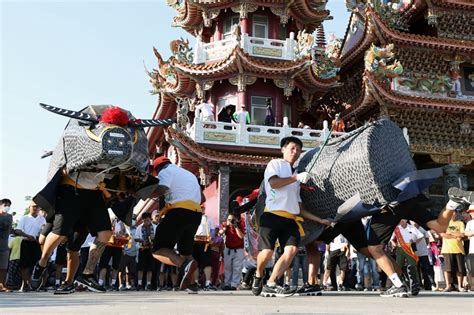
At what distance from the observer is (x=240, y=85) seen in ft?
61.7

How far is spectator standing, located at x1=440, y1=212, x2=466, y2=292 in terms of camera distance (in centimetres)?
1023

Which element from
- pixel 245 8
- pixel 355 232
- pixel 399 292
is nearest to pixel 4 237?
pixel 355 232

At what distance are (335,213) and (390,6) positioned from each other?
16473 millimetres

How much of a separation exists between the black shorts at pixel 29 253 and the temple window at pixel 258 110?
1076cm

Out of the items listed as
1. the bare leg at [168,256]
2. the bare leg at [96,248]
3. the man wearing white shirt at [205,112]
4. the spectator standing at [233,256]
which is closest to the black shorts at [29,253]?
the spectator standing at [233,256]

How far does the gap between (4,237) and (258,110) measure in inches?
456

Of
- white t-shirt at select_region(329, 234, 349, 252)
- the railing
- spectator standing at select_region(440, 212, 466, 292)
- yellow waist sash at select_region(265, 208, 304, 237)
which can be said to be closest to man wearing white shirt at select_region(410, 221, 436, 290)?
spectator standing at select_region(440, 212, 466, 292)

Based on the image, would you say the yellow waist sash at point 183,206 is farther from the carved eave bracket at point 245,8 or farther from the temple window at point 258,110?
the carved eave bracket at point 245,8

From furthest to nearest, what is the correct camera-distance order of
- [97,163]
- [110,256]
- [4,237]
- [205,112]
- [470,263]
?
[205,112]
[110,256]
[470,263]
[4,237]
[97,163]

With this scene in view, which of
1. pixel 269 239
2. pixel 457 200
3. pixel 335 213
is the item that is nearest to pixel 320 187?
pixel 335 213

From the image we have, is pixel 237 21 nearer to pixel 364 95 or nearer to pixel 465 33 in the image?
pixel 364 95

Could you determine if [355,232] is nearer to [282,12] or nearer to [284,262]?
[284,262]

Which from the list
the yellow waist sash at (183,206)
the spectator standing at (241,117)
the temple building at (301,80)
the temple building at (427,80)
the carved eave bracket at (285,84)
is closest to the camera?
the yellow waist sash at (183,206)

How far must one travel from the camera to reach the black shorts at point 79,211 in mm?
5898
